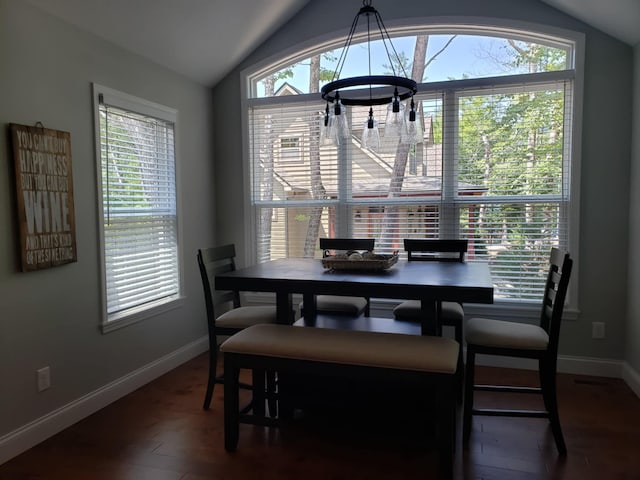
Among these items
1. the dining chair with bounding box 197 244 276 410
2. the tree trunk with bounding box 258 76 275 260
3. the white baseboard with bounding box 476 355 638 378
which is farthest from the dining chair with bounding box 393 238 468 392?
the tree trunk with bounding box 258 76 275 260

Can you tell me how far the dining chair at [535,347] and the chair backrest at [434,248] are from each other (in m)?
0.82

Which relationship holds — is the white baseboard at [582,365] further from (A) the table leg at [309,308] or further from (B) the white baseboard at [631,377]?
(A) the table leg at [309,308]

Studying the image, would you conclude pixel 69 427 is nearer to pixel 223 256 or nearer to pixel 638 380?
pixel 223 256

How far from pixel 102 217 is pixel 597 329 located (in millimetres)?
3521

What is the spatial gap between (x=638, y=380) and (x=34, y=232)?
3.77 m

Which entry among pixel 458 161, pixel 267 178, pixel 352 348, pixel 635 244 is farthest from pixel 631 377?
pixel 267 178

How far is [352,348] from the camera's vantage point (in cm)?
221

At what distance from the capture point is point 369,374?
2154 millimetres

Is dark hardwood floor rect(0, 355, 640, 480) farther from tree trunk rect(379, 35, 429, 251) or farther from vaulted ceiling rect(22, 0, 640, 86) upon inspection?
vaulted ceiling rect(22, 0, 640, 86)

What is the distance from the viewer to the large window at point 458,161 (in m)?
3.50

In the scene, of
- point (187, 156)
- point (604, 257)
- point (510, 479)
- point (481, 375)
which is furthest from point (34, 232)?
point (604, 257)

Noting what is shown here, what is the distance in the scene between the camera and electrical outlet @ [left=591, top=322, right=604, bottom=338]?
11.3ft

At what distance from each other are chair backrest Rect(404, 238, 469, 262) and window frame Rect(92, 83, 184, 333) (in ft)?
5.95

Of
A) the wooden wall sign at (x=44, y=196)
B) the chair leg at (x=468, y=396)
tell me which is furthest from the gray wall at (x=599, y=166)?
the wooden wall sign at (x=44, y=196)
